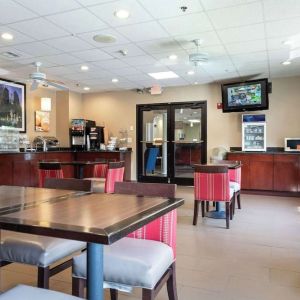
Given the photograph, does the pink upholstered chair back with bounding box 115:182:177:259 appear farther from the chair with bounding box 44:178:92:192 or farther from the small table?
the small table

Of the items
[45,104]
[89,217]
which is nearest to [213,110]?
[45,104]

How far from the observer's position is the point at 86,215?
143 centimetres

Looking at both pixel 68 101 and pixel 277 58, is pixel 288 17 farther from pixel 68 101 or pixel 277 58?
pixel 68 101

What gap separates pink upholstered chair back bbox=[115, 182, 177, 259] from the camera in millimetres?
1888

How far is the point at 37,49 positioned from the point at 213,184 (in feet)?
12.4

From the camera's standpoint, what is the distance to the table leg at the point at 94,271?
129cm

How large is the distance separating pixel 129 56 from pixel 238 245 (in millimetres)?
3829

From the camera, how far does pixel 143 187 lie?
7.06ft

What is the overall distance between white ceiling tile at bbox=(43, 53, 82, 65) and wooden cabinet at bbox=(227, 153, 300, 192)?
4164 millimetres

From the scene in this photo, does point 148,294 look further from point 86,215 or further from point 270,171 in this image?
point 270,171

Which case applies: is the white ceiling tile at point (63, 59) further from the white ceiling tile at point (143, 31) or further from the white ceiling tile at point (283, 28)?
the white ceiling tile at point (283, 28)

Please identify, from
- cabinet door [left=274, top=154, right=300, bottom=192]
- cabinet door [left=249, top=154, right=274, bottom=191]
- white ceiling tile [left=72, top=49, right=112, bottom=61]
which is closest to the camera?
white ceiling tile [left=72, top=49, right=112, bottom=61]

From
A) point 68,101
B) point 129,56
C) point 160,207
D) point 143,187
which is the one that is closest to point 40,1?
point 129,56

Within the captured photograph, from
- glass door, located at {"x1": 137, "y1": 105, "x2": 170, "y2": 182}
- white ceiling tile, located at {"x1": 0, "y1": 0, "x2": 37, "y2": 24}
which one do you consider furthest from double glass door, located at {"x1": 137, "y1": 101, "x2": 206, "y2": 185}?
white ceiling tile, located at {"x1": 0, "y1": 0, "x2": 37, "y2": 24}
